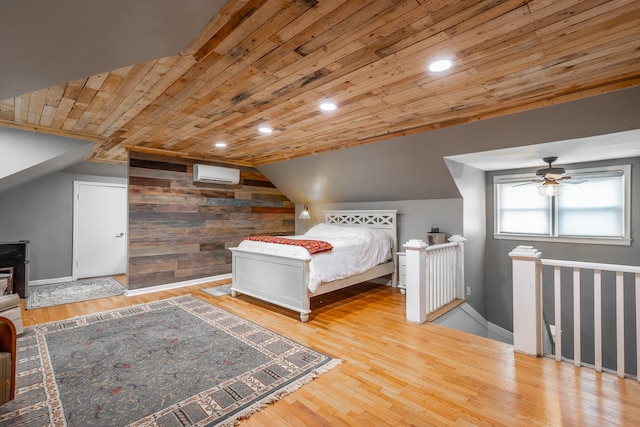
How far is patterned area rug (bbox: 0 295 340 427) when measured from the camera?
1.92 meters

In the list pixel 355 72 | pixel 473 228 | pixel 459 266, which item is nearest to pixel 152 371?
pixel 355 72

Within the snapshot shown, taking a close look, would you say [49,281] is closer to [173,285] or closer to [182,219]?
[173,285]

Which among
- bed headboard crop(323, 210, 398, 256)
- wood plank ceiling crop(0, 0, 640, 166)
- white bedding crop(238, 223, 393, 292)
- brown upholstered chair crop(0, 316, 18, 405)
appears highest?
wood plank ceiling crop(0, 0, 640, 166)

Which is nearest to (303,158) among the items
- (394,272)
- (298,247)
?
(298,247)

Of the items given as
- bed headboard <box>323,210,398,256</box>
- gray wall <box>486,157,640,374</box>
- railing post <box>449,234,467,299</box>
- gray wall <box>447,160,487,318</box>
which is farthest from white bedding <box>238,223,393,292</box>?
gray wall <box>486,157,640,374</box>

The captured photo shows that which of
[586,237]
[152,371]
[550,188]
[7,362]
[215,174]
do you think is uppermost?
[215,174]

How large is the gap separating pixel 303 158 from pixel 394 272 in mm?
2499

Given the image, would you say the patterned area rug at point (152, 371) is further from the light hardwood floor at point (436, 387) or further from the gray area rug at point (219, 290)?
the gray area rug at point (219, 290)

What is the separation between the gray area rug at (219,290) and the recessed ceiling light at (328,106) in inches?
126

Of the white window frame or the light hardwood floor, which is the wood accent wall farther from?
the white window frame

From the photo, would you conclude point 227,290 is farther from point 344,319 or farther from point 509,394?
point 509,394

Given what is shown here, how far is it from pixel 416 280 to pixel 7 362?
339 centimetres

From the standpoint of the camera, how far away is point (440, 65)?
2.13 m

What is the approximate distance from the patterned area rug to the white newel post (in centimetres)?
131
